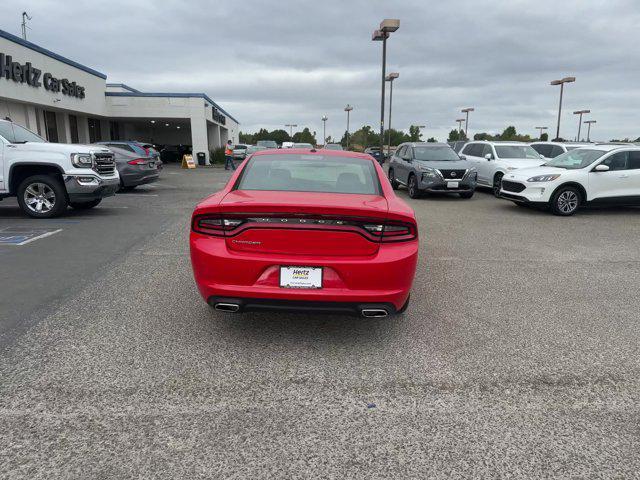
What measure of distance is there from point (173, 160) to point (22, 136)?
3361cm

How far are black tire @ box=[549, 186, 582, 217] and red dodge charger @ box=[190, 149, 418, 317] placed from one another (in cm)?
861

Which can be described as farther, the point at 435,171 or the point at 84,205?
the point at 435,171

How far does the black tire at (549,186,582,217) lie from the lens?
10.8 metres

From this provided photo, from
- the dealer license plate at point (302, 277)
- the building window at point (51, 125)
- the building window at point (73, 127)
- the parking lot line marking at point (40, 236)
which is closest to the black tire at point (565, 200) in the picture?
the dealer license plate at point (302, 277)

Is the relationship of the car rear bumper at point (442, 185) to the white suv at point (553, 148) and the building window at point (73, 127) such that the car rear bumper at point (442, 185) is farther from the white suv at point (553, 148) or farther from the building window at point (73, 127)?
the building window at point (73, 127)

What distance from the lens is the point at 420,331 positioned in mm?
4148

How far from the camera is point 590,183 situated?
1087 centimetres

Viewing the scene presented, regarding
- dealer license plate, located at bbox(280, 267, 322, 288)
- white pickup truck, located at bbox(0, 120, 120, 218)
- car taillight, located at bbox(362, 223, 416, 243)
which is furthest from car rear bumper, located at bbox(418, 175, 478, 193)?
dealer license plate, located at bbox(280, 267, 322, 288)

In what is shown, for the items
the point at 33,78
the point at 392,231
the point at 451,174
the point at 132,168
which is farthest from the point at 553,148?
the point at 33,78

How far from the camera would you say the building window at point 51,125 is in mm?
24469

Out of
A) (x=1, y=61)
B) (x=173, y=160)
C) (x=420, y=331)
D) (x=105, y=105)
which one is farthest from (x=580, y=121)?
(x=420, y=331)

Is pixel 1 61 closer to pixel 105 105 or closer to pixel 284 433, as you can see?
pixel 105 105

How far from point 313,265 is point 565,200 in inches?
372

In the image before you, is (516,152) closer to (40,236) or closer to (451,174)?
(451,174)
